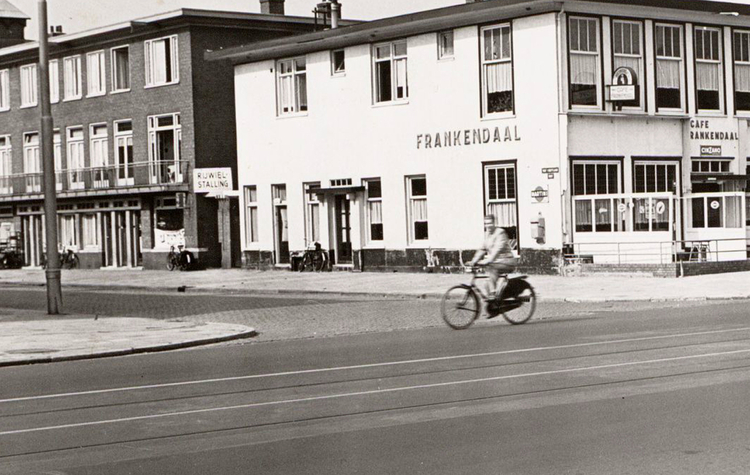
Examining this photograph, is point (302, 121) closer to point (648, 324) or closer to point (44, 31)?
point (44, 31)

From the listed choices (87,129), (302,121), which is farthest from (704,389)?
(87,129)

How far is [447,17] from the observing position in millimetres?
34875

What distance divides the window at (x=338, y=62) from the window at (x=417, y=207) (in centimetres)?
467

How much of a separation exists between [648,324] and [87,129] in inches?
1459

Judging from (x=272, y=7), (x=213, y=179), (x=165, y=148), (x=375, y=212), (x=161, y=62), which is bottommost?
(x=375, y=212)

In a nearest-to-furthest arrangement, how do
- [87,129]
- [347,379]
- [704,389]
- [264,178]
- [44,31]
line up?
[704,389], [347,379], [44,31], [264,178], [87,129]

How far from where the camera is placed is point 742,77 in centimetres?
3675

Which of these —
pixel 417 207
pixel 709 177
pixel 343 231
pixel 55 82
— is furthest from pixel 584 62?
pixel 55 82

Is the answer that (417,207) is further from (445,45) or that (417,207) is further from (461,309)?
(461,309)

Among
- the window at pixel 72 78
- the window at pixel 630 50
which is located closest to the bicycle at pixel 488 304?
the window at pixel 630 50

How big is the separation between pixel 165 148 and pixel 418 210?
13923 mm

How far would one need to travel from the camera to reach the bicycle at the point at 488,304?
62.2 ft

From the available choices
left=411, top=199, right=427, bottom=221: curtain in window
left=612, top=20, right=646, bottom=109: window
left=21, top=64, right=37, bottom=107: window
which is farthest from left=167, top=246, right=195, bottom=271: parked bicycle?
left=612, top=20, right=646, bottom=109: window

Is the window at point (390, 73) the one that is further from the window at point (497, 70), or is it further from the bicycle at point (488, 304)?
the bicycle at point (488, 304)
